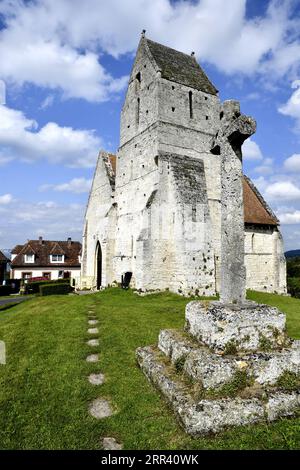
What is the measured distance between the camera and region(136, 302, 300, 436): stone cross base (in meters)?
5.06

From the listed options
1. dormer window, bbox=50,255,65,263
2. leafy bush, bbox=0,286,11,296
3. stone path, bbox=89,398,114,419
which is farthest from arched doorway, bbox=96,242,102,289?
stone path, bbox=89,398,114,419

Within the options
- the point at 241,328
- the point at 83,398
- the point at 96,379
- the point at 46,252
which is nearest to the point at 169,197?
the point at 96,379

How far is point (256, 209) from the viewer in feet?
85.3

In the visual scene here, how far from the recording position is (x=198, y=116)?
22891mm

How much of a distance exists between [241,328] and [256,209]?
21.3 m

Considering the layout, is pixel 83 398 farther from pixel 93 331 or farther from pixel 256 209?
pixel 256 209

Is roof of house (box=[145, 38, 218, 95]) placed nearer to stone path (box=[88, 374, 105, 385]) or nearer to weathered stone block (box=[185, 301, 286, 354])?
weathered stone block (box=[185, 301, 286, 354])

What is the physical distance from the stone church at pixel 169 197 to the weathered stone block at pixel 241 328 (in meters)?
12.5

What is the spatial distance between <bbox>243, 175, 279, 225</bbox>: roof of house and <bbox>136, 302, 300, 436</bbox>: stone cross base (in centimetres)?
1866

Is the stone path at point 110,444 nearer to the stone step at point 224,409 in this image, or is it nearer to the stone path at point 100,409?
the stone path at point 100,409

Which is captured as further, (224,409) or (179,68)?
(179,68)

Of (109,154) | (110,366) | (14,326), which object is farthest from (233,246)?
(109,154)

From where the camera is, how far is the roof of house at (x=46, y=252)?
43.4m
